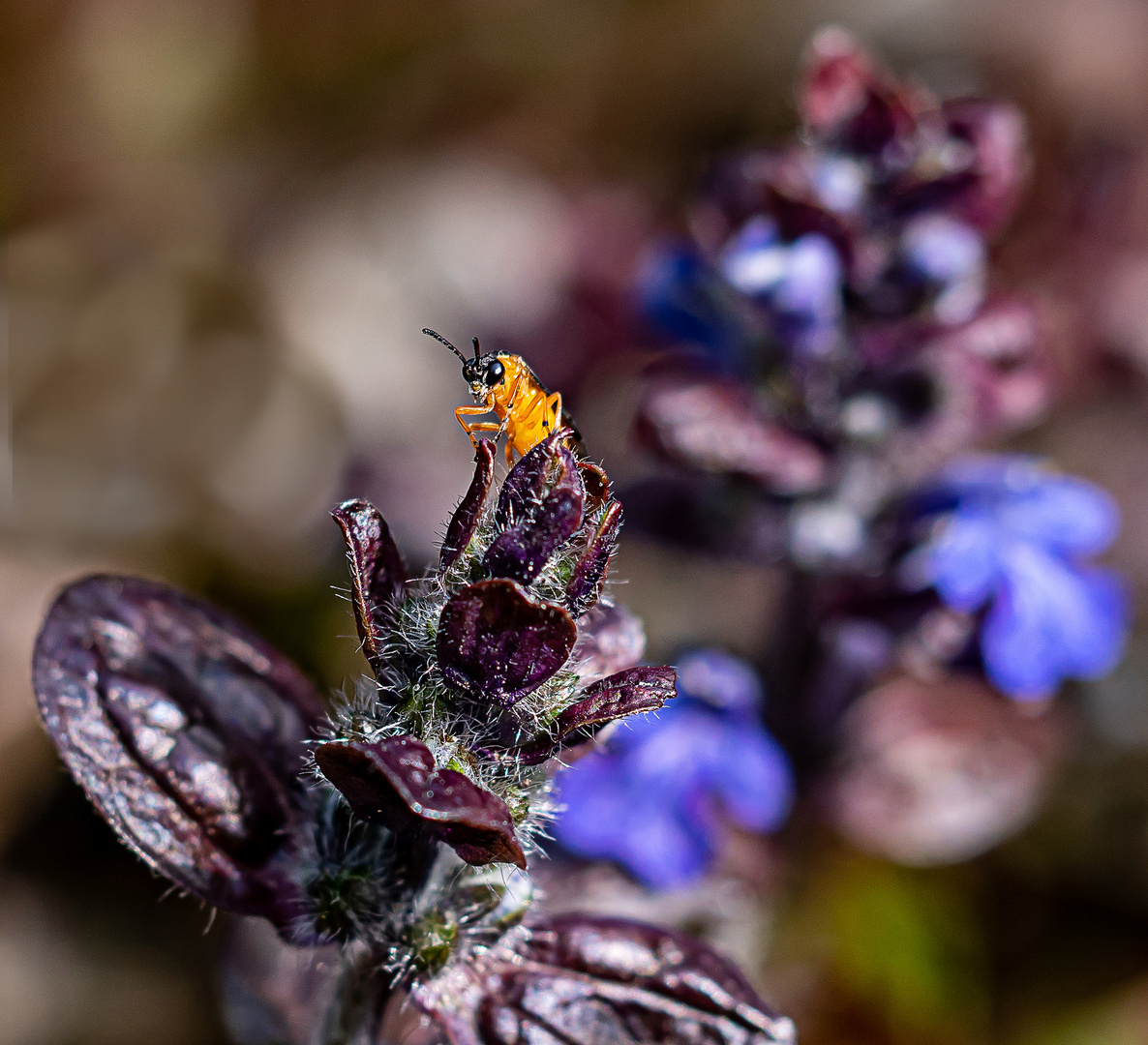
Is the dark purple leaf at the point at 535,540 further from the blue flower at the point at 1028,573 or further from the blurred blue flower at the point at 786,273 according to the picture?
the blue flower at the point at 1028,573

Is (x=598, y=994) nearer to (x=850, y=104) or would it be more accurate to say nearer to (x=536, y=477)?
(x=536, y=477)

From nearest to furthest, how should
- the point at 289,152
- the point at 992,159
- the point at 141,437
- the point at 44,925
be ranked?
the point at 992,159 → the point at 44,925 → the point at 141,437 → the point at 289,152

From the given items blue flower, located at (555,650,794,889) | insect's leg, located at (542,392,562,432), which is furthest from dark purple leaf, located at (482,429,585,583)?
blue flower, located at (555,650,794,889)

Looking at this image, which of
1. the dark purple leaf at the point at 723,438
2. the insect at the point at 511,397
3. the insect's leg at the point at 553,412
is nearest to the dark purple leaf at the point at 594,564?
the insect's leg at the point at 553,412

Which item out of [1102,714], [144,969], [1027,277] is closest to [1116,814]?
[1102,714]

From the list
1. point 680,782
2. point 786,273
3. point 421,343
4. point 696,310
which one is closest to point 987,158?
point 786,273

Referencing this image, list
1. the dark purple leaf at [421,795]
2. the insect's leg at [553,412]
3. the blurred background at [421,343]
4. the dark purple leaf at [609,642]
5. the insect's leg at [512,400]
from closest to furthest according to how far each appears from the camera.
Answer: the dark purple leaf at [421,795], the dark purple leaf at [609,642], the insect's leg at [553,412], the insect's leg at [512,400], the blurred background at [421,343]

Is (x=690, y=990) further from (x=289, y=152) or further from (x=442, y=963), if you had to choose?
(x=289, y=152)
